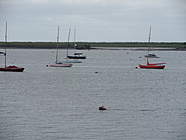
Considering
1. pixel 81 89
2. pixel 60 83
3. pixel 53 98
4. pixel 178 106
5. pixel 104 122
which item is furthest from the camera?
pixel 60 83

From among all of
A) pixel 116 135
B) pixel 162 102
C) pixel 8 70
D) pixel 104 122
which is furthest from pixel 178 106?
pixel 8 70

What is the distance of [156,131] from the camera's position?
37719 millimetres

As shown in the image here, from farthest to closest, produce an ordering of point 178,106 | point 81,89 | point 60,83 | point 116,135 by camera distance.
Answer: point 60,83
point 81,89
point 178,106
point 116,135

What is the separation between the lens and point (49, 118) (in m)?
41.8

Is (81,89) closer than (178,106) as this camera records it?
No

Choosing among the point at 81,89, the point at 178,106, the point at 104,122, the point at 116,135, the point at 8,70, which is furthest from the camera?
the point at 8,70

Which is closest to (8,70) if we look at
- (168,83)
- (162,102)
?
(168,83)

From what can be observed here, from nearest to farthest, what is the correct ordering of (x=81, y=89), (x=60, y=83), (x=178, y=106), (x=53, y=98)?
(x=178, y=106) → (x=53, y=98) → (x=81, y=89) → (x=60, y=83)

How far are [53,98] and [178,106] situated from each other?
12.3 m

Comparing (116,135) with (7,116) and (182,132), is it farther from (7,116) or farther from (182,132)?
(7,116)

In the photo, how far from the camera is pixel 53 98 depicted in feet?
177

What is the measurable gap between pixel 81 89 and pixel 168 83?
53.2 feet

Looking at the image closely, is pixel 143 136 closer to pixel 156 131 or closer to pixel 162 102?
pixel 156 131

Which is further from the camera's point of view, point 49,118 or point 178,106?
point 178,106
